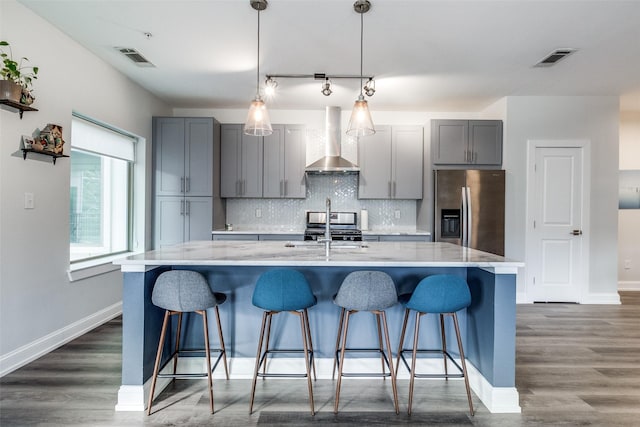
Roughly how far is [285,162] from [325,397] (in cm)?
338

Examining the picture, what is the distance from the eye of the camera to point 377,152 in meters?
5.07

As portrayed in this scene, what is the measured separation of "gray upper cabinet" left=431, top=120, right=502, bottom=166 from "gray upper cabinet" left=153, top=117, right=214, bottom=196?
9.92 ft

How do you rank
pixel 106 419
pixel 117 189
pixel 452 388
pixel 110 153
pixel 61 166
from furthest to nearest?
1. pixel 117 189
2. pixel 110 153
3. pixel 61 166
4. pixel 452 388
5. pixel 106 419

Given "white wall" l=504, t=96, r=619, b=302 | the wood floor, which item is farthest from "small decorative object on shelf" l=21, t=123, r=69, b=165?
"white wall" l=504, t=96, r=619, b=302

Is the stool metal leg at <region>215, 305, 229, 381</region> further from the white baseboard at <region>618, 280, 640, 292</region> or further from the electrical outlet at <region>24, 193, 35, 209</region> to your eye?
the white baseboard at <region>618, 280, 640, 292</region>

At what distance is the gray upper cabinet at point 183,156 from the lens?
4789 millimetres

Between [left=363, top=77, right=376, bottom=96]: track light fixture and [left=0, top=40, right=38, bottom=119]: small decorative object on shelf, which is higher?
[left=363, top=77, right=376, bottom=96]: track light fixture

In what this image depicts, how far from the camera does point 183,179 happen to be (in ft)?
15.7

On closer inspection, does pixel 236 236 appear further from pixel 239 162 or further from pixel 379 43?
pixel 379 43

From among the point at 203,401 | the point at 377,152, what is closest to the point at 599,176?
the point at 377,152

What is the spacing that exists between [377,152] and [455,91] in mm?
1244

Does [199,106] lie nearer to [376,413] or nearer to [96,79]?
[96,79]

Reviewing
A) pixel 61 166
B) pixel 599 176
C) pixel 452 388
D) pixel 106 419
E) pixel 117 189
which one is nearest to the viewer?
pixel 106 419

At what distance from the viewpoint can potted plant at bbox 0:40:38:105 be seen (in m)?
2.46
